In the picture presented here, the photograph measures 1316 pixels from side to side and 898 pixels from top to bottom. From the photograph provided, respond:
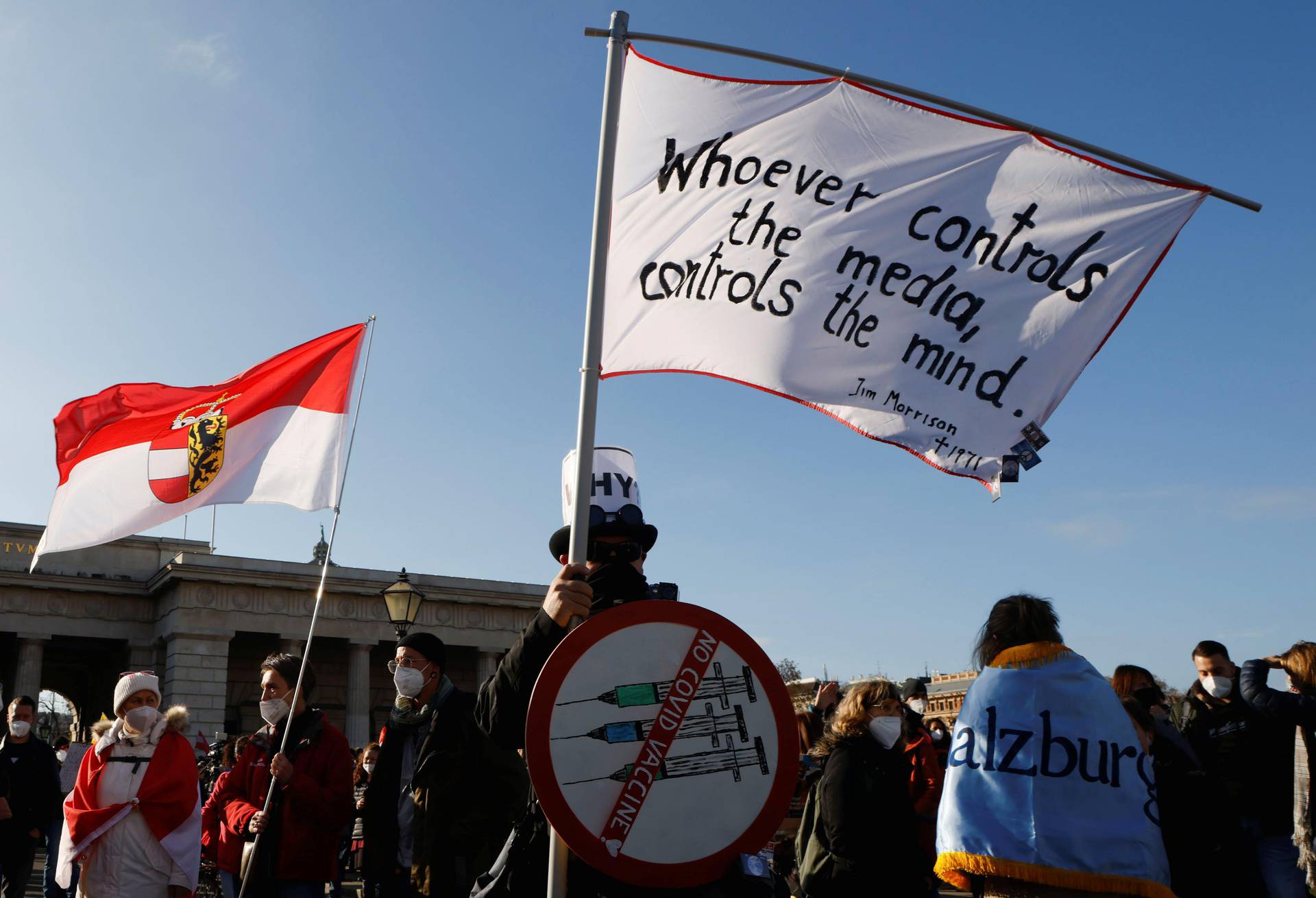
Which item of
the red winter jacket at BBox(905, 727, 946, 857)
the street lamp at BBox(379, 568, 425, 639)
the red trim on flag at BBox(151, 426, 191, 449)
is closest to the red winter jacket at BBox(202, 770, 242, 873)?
the red trim on flag at BBox(151, 426, 191, 449)

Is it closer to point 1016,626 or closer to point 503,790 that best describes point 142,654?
point 503,790

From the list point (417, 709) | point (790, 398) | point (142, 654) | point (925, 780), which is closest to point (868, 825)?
point (790, 398)

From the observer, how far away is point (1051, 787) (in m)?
3.58

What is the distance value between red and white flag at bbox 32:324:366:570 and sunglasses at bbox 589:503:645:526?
3999 mm

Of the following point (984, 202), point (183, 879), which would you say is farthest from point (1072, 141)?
point (183, 879)

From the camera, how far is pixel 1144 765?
3.72 meters

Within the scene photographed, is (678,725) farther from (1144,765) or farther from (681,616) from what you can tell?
(1144,765)

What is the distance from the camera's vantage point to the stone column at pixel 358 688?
4097 cm

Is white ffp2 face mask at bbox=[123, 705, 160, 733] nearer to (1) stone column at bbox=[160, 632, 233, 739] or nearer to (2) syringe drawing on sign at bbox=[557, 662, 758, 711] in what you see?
(2) syringe drawing on sign at bbox=[557, 662, 758, 711]

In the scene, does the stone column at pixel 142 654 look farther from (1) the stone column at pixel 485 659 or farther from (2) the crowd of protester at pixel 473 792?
(2) the crowd of protester at pixel 473 792

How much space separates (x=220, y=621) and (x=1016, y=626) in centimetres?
3920

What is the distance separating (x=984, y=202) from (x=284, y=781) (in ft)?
14.5

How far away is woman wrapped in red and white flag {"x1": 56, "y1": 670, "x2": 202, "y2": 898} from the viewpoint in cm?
598

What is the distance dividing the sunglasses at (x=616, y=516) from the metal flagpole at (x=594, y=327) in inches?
3.5
